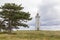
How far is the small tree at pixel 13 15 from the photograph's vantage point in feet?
154

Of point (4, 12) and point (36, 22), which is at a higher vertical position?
point (4, 12)

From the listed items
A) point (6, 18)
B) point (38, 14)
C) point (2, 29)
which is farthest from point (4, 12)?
point (38, 14)

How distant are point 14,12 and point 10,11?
105 cm

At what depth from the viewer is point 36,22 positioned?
2189 inches

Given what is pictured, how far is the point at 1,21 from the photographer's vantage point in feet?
164

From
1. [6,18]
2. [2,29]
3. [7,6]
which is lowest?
[2,29]

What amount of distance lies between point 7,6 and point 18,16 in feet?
14.5

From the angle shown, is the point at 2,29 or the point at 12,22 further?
the point at 2,29

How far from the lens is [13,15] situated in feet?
154

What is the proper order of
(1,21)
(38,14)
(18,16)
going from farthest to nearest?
1. (38,14)
2. (1,21)
3. (18,16)

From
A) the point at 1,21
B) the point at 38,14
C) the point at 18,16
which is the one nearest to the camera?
the point at 18,16

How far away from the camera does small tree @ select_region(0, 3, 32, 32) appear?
46.9 m

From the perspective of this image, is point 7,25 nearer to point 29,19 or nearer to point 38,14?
point 29,19

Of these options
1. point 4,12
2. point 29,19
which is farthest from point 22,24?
point 4,12
